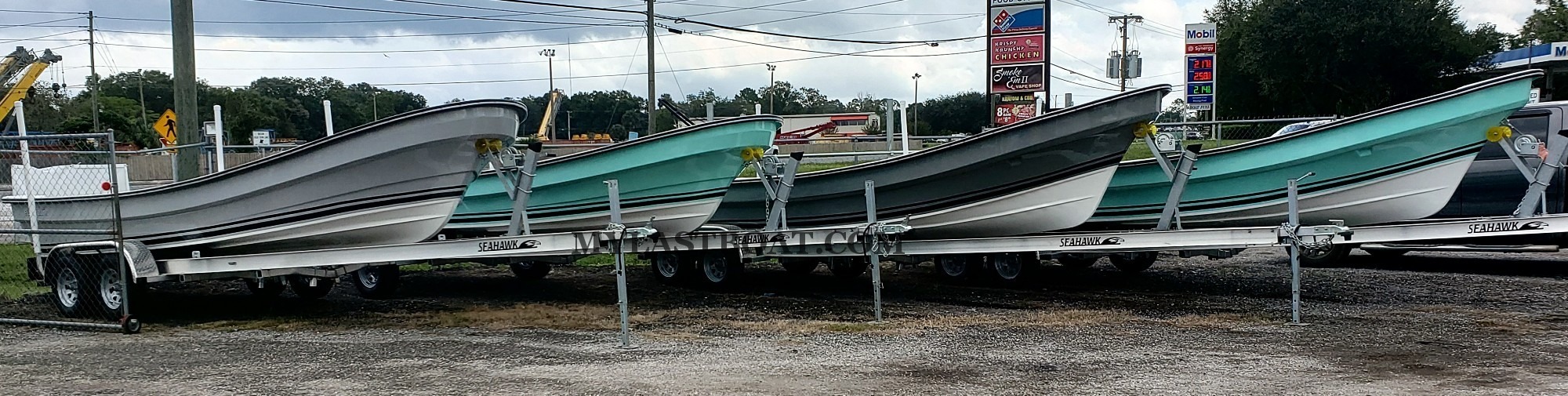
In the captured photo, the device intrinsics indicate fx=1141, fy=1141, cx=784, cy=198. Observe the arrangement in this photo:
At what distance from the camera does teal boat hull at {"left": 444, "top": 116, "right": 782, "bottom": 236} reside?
9016 mm

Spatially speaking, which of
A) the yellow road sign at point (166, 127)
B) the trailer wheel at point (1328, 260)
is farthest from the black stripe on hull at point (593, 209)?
the yellow road sign at point (166, 127)

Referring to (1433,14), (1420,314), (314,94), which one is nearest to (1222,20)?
(1433,14)

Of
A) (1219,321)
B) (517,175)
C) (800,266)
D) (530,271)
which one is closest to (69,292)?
(517,175)

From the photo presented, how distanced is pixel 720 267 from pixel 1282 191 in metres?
4.72

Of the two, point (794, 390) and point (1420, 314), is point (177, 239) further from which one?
point (1420, 314)

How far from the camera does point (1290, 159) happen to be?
9.02 metres

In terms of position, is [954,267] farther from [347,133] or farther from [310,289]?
[310,289]

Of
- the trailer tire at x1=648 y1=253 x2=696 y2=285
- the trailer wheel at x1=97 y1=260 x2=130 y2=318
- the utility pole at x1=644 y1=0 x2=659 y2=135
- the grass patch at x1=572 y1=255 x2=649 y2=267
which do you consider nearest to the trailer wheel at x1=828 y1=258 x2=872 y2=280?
the trailer tire at x1=648 y1=253 x2=696 y2=285

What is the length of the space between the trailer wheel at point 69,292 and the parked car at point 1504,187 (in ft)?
31.0

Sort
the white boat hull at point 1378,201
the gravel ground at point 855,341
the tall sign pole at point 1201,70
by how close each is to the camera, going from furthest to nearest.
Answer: the tall sign pole at point 1201,70
the white boat hull at point 1378,201
the gravel ground at point 855,341

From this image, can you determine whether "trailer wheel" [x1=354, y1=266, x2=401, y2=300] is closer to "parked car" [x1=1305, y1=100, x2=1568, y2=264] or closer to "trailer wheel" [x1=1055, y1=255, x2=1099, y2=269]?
"trailer wheel" [x1=1055, y1=255, x2=1099, y2=269]

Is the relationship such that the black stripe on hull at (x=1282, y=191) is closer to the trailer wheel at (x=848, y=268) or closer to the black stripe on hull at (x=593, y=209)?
the trailer wheel at (x=848, y=268)

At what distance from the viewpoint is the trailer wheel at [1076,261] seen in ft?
32.4

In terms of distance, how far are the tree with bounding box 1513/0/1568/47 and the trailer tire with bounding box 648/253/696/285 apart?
153 ft
